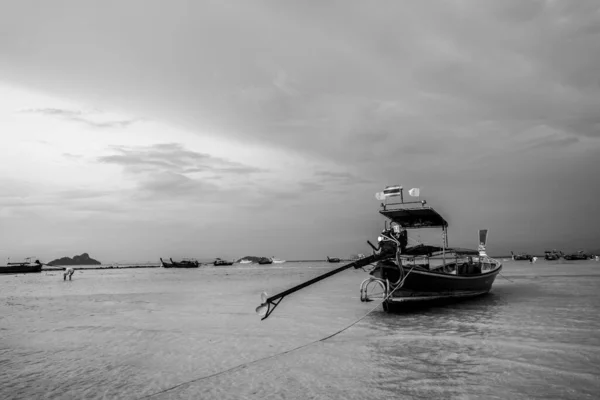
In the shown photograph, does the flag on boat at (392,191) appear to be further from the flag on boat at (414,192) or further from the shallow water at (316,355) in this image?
the shallow water at (316,355)

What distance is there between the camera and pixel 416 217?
18953mm

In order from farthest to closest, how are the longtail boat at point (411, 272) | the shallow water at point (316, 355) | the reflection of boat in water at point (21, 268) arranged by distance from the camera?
the reflection of boat in water at point (21, 268) < the longtail boat at point (411, 272) < the shallow water at point (316, 355)

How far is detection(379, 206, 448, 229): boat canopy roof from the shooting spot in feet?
58.8

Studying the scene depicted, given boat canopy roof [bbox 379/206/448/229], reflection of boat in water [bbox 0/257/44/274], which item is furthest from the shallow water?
reflection of boat in water [bbox 0/257/44/274]

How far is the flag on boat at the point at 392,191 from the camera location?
16625 mm

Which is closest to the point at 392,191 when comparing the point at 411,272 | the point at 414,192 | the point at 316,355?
the point at 414,192

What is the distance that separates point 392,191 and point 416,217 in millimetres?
3103

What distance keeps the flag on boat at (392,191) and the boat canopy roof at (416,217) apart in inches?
59.0

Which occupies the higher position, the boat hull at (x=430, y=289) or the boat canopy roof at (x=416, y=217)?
the boat canopy roof at (x=416, y=217)

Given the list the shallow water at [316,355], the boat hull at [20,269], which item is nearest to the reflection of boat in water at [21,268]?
the boat hull at [20,269]

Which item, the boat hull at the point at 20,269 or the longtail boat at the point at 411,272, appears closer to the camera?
the longtail boat at the point at 411,272

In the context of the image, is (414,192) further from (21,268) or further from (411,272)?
(21,268)

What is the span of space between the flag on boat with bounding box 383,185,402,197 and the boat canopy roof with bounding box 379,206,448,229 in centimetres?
150

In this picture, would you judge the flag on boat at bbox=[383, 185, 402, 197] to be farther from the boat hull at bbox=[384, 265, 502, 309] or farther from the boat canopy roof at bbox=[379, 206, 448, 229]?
the boat hull at bbox=[384, 265, 502, 309]
